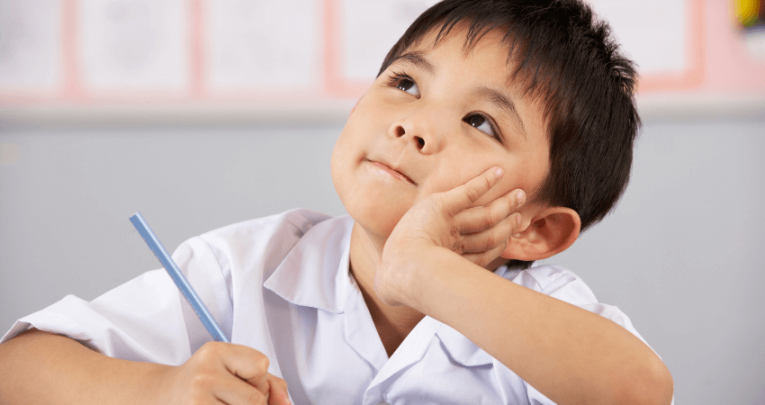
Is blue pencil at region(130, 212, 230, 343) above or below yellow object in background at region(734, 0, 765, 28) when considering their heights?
below

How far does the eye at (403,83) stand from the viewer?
67cm

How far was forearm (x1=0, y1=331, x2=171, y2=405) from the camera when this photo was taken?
486 millimetres

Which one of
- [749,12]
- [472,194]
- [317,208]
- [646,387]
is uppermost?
[749,12]

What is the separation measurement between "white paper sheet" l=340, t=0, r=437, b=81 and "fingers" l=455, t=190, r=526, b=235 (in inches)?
27.2

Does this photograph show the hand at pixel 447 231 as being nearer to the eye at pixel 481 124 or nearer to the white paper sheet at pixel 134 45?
the eye at pixel 481 124

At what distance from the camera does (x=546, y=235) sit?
74cm

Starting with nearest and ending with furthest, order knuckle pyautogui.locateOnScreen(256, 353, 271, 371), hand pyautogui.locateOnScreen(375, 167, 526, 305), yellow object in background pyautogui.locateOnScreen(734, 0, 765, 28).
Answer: knuckle pyautogui.locateOnScreen(256, 353, 271, 371)
hand pyautogui.locateOnScreen(375, 167, 526, 305)
yellow object in background pyautogui.locateOnScreen(734, 0, 765, 28)

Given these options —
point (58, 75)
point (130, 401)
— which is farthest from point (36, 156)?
point (130, 401)

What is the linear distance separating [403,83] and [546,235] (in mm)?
283

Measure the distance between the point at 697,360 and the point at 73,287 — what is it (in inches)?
55.5

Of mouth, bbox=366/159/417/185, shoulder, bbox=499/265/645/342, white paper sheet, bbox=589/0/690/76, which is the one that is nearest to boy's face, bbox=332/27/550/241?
mouth, bbox=366/159/417/185

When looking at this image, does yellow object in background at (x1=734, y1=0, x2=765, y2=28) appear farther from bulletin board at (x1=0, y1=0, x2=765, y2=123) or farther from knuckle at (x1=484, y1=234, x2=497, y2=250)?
knuckle at (x1=484, y1=234, x2=497, y2=250)

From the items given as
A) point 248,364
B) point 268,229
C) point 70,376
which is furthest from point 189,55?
point 248,364

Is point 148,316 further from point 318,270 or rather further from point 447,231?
point 447,231
